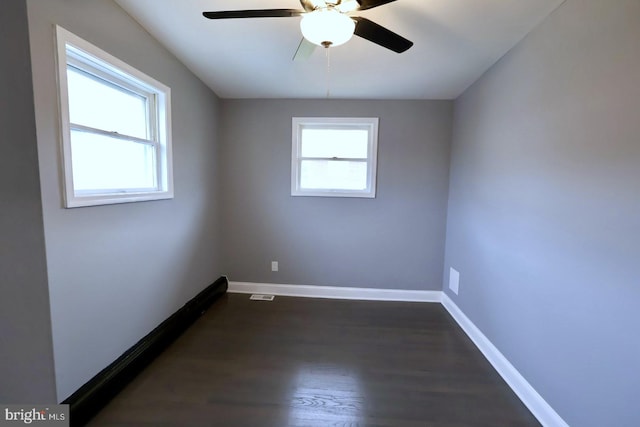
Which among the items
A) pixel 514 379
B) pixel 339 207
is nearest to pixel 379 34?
pixel 339 207

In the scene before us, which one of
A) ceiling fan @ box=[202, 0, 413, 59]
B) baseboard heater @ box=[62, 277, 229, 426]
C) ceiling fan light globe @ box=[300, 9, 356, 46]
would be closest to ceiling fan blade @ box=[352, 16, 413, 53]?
ceiling fan @ box=[202, 0, 413, 59]

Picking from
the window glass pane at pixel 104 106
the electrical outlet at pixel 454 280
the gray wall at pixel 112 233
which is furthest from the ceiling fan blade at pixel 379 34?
the electrical outlet at pixel 454 280

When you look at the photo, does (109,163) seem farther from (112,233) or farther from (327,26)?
(327,26)

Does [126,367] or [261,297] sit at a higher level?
[126,367]

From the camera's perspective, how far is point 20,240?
1.29 metres

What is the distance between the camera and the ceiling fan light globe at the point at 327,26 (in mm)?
1191

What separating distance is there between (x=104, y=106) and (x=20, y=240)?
943mm

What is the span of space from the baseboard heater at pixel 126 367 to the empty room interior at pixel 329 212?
0.02 m

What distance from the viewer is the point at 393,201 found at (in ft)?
10.4

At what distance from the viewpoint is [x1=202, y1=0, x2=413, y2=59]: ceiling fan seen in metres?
1.20

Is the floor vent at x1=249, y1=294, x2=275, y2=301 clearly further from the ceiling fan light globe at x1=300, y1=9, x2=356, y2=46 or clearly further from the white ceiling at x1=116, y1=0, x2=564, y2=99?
the ceiling fan light globe at x1=300, y1=9, x2=356, y2=46

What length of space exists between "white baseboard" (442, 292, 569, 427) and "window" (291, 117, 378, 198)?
1691 millimetres

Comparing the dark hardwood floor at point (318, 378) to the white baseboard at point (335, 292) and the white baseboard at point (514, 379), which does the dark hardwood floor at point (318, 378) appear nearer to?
the white baseboard at point (514, 379)

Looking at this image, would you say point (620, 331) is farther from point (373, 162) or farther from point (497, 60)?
point (373, 162)
